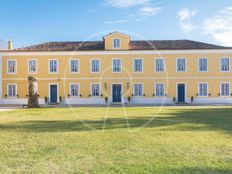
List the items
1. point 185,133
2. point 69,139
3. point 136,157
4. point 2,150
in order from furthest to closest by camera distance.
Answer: point 185,133 < point 69,139 < point 2,150 < point 136,157

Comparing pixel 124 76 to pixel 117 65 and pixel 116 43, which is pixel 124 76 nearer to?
pixel 117 65

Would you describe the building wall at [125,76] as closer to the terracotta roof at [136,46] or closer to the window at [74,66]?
the window at [74,66]

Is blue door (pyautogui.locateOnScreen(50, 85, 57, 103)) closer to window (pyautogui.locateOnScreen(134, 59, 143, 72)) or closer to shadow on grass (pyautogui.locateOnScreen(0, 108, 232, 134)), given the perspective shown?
window (pyautogui.locateOnScreen(134, 59, 143, 72))

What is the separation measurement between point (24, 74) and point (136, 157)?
31633 mm

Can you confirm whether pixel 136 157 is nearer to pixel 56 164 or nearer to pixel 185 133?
pixel 56 164

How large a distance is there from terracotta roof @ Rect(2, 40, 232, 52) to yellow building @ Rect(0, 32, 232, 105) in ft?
0.33

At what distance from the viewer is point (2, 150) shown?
7.67m

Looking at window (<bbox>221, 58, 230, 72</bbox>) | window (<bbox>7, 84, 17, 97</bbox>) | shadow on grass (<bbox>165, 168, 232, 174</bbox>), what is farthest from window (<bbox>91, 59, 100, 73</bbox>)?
shadow on grass (<bbox>165, 168, 232, 174</bbox>)

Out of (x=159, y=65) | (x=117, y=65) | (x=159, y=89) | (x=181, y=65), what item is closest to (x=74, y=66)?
(x=117, y=65)

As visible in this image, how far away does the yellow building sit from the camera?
118ft

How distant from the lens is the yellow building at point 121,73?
3606cm

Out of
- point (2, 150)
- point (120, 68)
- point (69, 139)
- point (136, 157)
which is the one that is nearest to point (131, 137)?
point (69, 139)

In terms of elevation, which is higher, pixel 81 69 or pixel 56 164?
pixel 81 69

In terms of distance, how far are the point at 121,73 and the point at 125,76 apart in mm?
511
